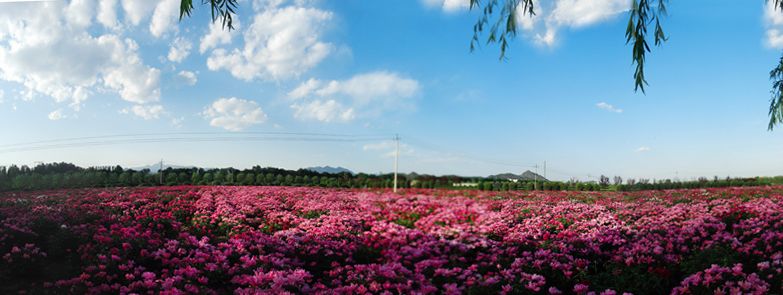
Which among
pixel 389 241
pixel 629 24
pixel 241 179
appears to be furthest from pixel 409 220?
pixel 629 24

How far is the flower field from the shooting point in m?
3.01

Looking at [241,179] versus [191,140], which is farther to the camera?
[241,179]

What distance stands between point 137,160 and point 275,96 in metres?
1.68

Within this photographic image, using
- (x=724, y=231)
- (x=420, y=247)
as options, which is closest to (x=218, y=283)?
(x=420, y=247)

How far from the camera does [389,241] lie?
4242 millimetres

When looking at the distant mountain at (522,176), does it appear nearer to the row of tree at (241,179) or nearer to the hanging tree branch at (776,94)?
the row of tree at (241,179)

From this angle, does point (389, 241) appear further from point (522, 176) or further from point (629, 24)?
point (629, 24)

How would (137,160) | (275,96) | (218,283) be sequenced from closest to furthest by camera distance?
(218,283) → (275,96) → (137,160)

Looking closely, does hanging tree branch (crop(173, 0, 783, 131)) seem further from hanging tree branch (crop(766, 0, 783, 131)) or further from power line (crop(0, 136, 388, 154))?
power line (crop(0, 136, 388, 154))

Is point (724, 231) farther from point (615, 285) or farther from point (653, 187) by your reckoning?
point (615, 285)

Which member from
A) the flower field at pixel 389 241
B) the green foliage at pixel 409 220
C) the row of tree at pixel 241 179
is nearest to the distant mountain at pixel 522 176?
the row of tree at pixel 241 179

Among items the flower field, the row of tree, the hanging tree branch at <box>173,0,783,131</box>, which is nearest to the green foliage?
the flower field

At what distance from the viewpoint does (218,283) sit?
325 cm

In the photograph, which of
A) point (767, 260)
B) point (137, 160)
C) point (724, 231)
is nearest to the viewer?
point (767, 260)
